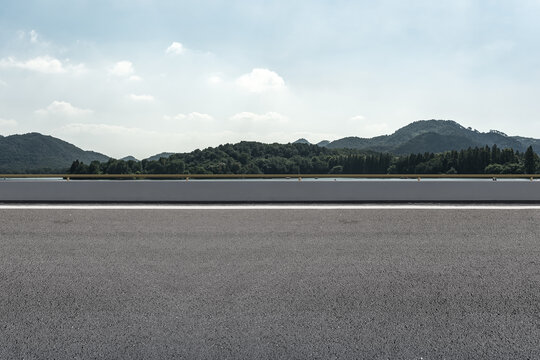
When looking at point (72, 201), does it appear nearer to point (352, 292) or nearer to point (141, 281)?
point (141, 281)

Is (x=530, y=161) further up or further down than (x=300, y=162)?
further up

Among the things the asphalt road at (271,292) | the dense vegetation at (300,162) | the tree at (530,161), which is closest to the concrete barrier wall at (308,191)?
the asphalt road at (271,292)

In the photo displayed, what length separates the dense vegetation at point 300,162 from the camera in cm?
4381

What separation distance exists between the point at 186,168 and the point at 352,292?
41.8 metres

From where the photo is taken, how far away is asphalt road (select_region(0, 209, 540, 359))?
3.36 meters

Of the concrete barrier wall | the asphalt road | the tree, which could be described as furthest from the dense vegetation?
the asphalt road

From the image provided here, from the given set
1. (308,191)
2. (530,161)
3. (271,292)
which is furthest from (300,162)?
(530,161)

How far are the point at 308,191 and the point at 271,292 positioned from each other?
7.79 m

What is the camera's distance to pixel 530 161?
360 feet

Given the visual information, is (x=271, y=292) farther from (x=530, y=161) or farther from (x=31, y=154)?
(x=31, y=154)

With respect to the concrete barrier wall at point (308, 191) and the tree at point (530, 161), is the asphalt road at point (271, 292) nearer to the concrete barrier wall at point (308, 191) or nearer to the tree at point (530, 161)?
the concrete barrier wall at point (308, 191)

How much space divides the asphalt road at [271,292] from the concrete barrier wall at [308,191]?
4.13 m

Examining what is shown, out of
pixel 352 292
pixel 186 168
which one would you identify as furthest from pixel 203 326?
pixel 186 168

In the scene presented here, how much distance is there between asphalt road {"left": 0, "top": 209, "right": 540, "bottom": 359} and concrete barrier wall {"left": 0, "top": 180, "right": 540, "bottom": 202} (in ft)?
13.6
